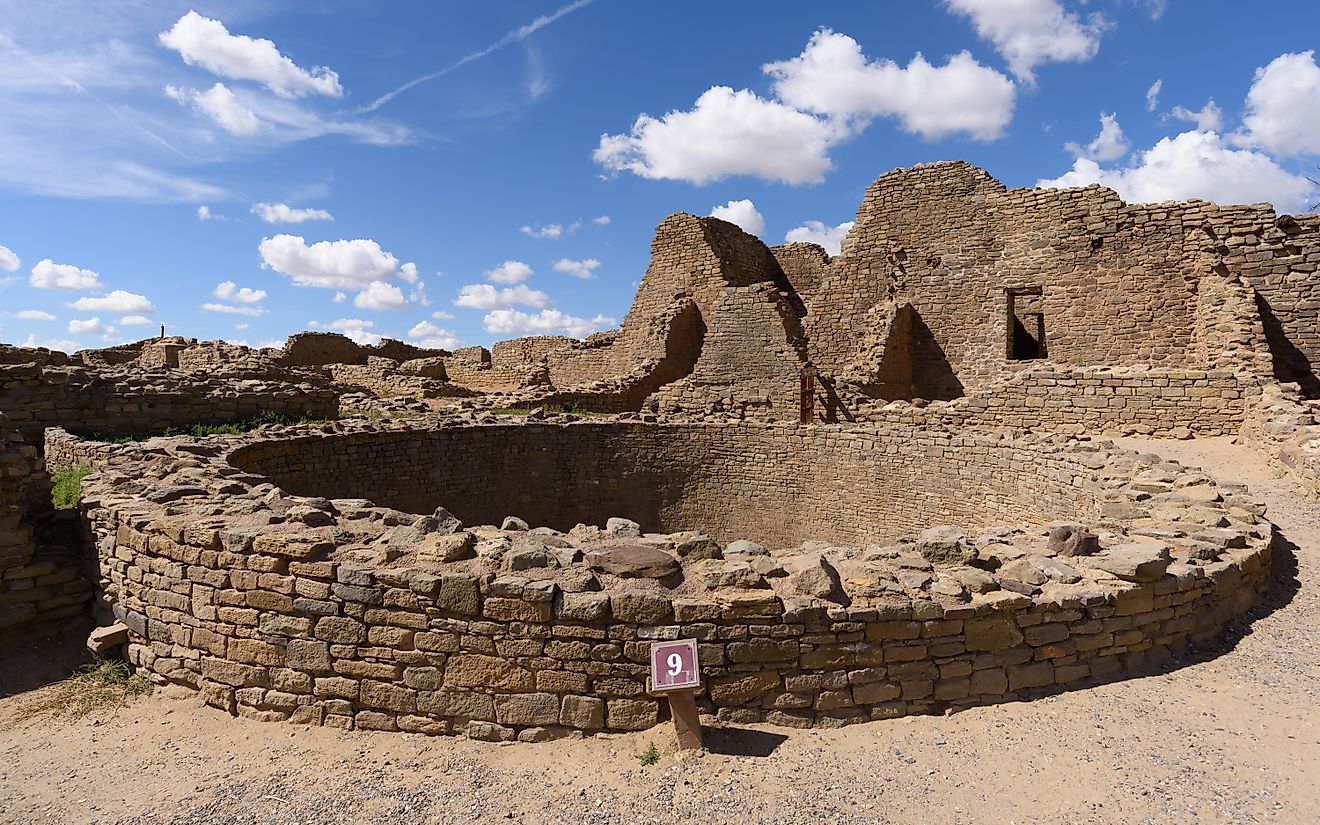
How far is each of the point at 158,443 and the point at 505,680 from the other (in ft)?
26.0

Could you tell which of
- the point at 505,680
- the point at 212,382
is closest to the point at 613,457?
the point at 212,382

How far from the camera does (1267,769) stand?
383 cm

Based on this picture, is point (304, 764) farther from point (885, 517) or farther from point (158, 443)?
point (885, 517)

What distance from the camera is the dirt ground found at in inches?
146

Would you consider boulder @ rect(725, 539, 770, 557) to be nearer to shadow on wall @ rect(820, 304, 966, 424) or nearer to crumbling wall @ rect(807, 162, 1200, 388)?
shadow on wall @ rect(820, 304, 966, 424)

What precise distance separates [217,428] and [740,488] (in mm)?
9889

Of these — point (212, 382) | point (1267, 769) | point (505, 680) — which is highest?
point (212, 382)

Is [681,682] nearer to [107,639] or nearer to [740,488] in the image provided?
[107,639]

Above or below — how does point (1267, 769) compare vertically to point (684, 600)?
below

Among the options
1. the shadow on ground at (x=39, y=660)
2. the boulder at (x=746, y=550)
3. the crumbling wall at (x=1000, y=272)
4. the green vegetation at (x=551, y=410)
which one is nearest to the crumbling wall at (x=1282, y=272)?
the crumbling wall at (x=1000, y=272)

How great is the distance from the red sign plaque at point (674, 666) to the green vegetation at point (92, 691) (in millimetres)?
4182

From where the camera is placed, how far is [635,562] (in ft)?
15.3

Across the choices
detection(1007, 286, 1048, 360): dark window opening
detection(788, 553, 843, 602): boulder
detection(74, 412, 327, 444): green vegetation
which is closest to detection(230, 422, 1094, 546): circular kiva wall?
detection(74, 412, 327, 444): green vegetation

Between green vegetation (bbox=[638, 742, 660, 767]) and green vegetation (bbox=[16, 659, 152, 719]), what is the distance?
4020mm
